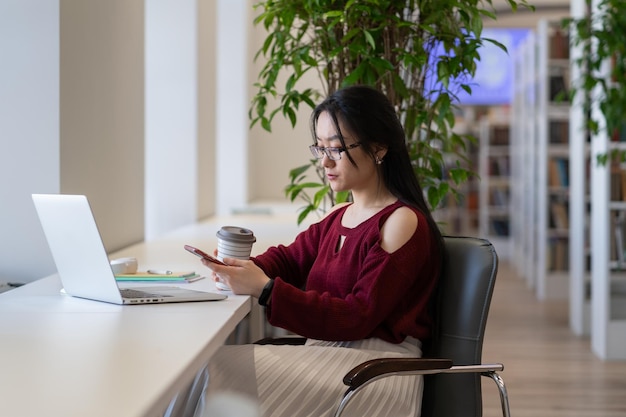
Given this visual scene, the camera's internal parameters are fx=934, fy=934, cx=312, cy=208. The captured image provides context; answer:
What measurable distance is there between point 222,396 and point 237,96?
5579 mm

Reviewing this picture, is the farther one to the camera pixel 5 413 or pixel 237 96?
pixel 237 96

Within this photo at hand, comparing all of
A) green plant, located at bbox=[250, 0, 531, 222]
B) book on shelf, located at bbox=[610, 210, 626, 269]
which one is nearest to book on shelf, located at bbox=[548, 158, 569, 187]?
book on shelf, located at bbox=[610, 210, 626, 269]

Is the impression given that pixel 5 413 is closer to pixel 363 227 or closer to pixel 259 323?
pixel 363 227

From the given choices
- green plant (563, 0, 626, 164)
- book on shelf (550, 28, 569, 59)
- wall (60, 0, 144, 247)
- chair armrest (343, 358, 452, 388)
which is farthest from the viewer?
book on shelf (550, 28, 569, 59)

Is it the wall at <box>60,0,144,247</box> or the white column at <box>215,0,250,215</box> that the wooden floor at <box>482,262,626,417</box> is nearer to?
the wall at <box>60,0,144,247</box>

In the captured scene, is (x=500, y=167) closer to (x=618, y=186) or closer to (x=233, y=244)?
(x=618, y=186)

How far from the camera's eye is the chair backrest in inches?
86.4

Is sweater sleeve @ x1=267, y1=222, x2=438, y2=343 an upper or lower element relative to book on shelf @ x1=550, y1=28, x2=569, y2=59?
lower

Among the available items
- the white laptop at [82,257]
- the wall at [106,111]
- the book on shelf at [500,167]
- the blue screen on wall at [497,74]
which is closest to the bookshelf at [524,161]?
the book on shelf at [500,167]

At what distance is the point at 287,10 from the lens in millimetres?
3096

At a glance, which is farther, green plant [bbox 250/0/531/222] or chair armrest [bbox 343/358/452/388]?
green plant [bbox 250/0/531/222]

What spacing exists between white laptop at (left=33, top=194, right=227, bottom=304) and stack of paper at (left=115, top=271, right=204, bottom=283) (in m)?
0.26

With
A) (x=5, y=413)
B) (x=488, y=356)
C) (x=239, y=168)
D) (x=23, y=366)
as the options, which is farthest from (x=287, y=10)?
(x=239, y=168)

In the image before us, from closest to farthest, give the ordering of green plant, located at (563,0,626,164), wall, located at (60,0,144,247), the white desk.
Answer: the white desk < wall, located at (60,0,144,247) < green plant, located at (563,0,626,164)
